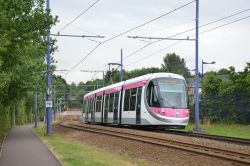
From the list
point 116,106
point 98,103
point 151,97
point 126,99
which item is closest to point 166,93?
point 151,97

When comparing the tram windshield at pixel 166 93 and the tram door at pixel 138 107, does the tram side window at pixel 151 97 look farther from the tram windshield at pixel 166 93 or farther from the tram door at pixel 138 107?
the tram door at pixel 138 107

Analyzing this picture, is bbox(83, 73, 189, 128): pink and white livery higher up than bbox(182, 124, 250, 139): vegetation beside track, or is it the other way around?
bbox(83, 73, 189, 128): pink and white livery

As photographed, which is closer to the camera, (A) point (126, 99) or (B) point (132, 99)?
(B) point (132, 99)

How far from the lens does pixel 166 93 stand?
28.6m

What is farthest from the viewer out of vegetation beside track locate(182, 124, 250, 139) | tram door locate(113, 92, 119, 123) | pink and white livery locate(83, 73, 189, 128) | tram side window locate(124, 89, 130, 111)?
tram door locate(113, 92, 119, 123)

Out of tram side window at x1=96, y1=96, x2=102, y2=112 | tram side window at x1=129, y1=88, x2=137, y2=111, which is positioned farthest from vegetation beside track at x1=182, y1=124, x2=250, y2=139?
tram side window at x1=96, y1=96, x2=102, y2=112

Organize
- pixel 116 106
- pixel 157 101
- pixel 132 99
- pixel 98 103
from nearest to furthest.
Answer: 1. pixel 157 101
2. pixel 132 99
3. pixel 116 106
4. pixel 98 103

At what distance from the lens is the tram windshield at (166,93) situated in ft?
93.2

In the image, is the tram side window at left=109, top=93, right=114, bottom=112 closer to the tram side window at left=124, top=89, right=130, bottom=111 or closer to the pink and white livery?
the tram side window at left=124, top=89, right=130, bottom=111

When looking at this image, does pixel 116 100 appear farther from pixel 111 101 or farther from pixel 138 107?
pixel 138 107

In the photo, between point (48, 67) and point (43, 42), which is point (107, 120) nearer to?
point (48, 67)

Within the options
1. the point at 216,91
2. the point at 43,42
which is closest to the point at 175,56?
the point at 216,91

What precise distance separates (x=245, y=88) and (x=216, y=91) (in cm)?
680

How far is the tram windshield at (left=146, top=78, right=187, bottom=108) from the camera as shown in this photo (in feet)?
93.2
